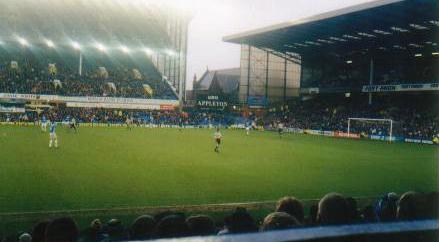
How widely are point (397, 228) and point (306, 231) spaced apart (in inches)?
21.0

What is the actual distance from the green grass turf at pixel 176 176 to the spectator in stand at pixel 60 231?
797 centimetres

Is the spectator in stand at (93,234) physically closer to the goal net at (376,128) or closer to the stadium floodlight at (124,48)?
the goal net at (376,128)

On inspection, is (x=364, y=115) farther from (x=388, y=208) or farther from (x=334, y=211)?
(x=334, y=211)

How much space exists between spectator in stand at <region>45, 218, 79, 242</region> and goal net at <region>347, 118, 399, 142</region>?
44706 mm

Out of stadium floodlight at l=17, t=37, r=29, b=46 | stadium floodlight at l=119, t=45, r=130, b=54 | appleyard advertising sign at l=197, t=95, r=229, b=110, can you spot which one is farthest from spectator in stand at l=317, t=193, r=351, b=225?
stadium floodlight at l=119, t=45, r=130, b=54

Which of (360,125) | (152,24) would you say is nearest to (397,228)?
(360,125)

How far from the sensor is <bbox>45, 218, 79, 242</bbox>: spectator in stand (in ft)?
11.6

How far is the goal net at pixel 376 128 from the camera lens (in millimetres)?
46400

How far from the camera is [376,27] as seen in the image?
45.6 m

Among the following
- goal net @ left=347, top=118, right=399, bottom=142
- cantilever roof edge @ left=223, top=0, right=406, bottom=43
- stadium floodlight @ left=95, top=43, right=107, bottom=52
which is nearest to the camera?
cantilever roof edge @ left=223, top=0, right=406, bottom=43

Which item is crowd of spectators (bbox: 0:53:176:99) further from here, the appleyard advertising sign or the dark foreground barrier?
the dark foreground barrier

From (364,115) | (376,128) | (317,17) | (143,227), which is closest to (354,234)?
(143,227)

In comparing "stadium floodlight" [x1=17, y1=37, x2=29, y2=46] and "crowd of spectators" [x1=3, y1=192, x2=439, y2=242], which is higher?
"stadium floodlight" [x1=17, y1=37, x2=29, y2=46]

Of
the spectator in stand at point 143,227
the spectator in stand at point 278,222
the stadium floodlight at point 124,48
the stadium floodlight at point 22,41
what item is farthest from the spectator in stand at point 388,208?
the stadium floodlight at point 124,48
